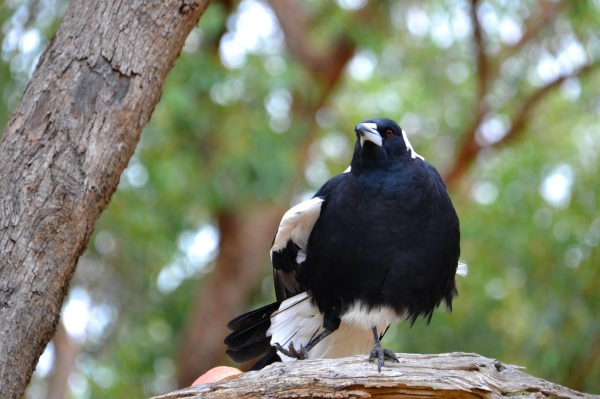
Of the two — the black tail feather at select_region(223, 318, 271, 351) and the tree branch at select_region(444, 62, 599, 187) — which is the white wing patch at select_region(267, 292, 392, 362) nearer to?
the black tail feather at select_region(223, 318, 271, 351)

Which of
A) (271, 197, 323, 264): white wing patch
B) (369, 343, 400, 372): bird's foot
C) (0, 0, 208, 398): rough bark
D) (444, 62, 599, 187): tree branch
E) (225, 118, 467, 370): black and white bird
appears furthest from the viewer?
(444, 62, 599, 187): tree branch

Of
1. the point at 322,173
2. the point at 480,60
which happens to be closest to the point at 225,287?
the point at 322,173

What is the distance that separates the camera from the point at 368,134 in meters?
2.94

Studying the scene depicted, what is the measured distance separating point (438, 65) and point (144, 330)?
4.30m

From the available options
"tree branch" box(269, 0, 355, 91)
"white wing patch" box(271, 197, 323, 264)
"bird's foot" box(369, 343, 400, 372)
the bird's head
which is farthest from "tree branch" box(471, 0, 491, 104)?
"bird's foot" box(369, 343, 400, 372)

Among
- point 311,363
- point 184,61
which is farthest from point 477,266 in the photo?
point 311,363

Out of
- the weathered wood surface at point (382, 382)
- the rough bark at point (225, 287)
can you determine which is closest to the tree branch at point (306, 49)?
the rough bark at point (225, 287)

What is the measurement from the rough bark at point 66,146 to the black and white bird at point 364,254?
90cm

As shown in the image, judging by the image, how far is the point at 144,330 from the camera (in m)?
8.05

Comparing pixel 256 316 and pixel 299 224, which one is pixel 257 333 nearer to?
pixel 256 316

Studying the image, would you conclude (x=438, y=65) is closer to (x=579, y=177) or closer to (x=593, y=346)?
(x=579, y=177)

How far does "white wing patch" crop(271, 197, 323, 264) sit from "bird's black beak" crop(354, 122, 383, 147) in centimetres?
33

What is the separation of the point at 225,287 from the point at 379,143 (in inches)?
156

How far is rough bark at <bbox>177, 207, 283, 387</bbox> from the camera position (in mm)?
6312
